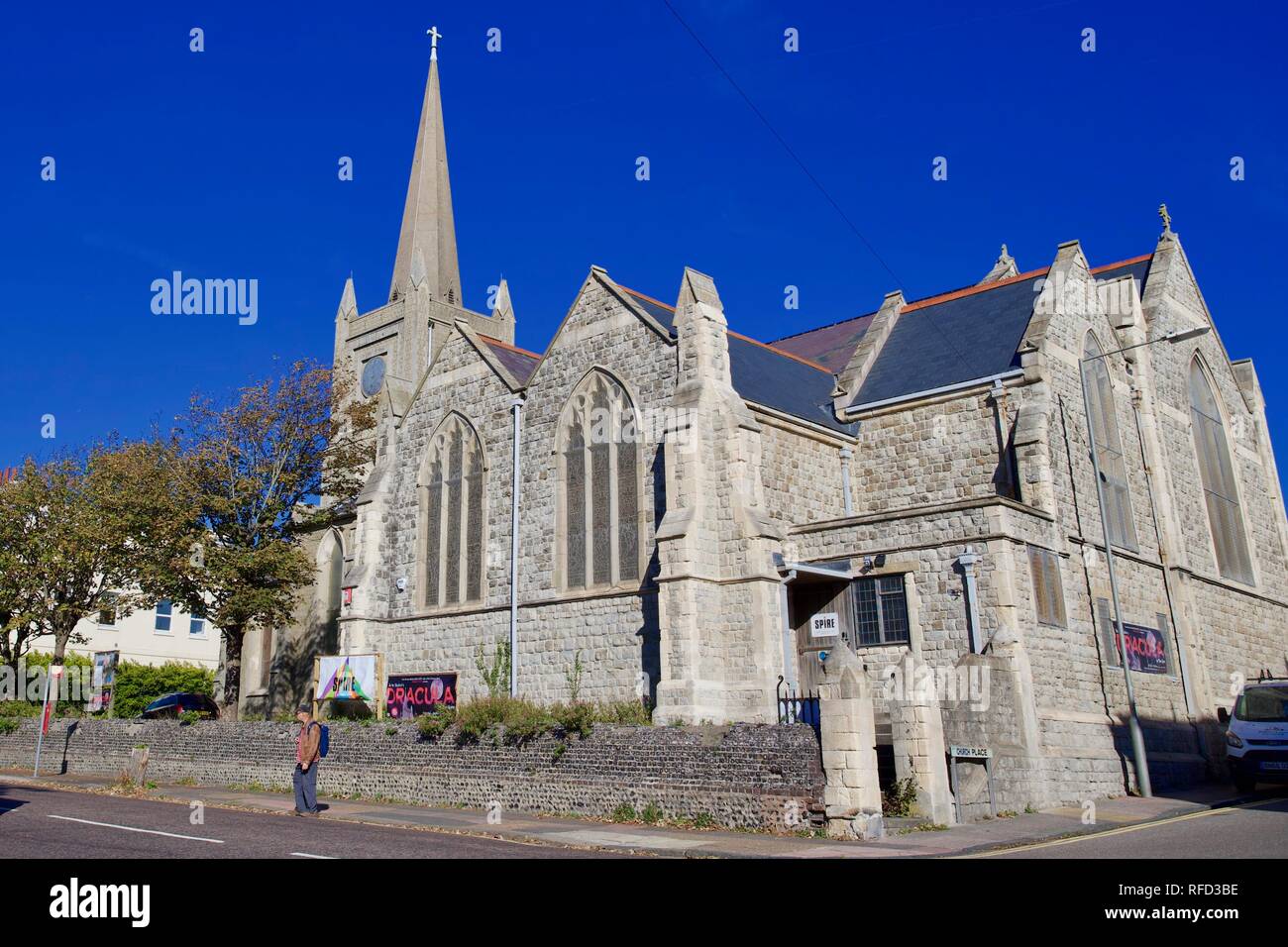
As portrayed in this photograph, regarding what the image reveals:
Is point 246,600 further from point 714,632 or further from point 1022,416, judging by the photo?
point 1022,416

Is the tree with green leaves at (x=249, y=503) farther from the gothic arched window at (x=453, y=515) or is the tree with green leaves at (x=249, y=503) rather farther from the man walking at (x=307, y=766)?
the man walking at (x=307, y=766)

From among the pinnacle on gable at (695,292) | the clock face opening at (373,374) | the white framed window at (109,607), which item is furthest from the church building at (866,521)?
the clock face opening at (373,374)

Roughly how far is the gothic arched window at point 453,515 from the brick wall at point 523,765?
18.1ft

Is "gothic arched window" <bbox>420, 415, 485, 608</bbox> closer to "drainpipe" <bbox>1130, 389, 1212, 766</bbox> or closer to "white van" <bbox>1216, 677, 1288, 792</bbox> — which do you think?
"white van" <bbox>1216, 677, 1288, 792</bbox>

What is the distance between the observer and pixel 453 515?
89.8 feet

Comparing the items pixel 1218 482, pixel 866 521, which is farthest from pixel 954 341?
pixel 1218 482

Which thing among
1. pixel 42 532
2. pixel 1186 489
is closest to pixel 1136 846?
pixel 1186 489

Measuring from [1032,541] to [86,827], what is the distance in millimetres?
17262

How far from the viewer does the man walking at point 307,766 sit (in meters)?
16.5

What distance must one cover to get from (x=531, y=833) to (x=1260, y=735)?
14730 millimetres

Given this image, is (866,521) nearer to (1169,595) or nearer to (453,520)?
(1169,595)

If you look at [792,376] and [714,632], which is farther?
[792,376]

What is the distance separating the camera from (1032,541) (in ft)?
68.3

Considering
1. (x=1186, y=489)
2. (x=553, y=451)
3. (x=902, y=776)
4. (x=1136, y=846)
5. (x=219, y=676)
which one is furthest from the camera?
(x=219, y=676)
